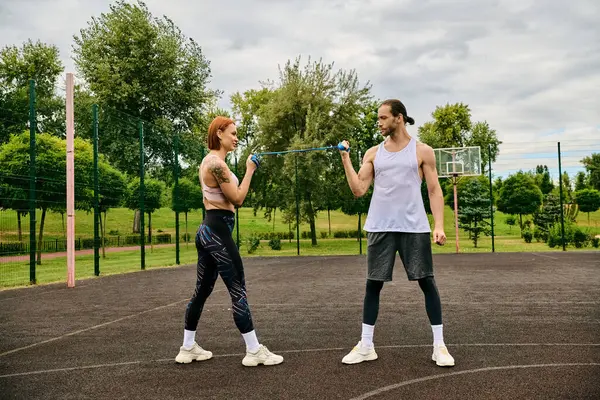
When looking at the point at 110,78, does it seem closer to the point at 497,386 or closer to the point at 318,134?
the point at 318,134

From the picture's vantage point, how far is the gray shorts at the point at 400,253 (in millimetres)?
3422

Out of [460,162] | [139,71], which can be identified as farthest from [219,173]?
[139,71]

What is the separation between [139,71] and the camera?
26781 mm

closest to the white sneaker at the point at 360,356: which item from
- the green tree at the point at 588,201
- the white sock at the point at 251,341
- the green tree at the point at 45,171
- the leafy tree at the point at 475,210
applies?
the white sock at the point at 251,341

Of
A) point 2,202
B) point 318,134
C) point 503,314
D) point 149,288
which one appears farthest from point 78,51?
point 503,314

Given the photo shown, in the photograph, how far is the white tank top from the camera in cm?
349

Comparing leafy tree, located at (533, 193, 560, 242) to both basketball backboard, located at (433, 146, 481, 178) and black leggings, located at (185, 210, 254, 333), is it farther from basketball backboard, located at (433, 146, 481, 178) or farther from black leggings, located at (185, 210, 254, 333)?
black leggings, located at (185, 210, 254, 333)

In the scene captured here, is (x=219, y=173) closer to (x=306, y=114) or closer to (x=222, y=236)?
(x=222, y=236)

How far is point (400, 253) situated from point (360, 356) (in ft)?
2.58

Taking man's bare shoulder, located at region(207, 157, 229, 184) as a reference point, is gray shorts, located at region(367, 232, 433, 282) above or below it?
below

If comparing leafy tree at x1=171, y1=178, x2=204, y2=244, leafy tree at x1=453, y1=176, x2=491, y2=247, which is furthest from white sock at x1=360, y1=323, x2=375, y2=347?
leafy tree at x1=453, y1=176, x2=491, y2=247

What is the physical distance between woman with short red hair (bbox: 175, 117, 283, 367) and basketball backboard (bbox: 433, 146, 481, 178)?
55.7 feet

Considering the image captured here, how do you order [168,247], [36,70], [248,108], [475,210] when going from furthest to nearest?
[248,108]
[36,70]
[168,247]
[475,210]

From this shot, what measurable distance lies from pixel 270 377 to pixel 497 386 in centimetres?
140
